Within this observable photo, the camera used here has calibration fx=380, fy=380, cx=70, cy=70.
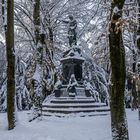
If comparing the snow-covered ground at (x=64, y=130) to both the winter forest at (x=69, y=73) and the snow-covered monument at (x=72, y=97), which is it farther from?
the snow-covered monument at (x=72, y=97)

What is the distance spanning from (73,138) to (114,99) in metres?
2.12

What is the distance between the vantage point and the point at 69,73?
61.6 feet

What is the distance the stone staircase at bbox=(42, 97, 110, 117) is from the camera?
16.1m

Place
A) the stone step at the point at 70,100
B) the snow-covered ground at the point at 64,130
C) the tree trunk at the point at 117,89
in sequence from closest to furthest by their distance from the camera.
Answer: the tree trunk at the point at 117,89, the snow-covered ground at the point at 64,130, the stone step at the point at 70,100

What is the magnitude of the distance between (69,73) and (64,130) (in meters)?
A: 7.02

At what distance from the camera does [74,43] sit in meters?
19.2

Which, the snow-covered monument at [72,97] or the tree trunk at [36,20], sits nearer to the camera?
the tree trunk at [36,20]

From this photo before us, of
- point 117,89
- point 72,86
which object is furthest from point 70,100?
point 117,89

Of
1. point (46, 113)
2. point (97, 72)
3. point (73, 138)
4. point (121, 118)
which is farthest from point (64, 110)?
point (97, 72)

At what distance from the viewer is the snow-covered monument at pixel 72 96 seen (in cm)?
1645

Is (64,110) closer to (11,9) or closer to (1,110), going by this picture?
(11,9)

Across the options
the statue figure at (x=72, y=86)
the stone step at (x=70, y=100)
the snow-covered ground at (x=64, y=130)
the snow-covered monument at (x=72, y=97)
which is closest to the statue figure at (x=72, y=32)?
the snow-covered monument at (x=72, y=97)

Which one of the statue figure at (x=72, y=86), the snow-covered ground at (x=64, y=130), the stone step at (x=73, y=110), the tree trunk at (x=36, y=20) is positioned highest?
the tree trunk at (x=36, y=20)

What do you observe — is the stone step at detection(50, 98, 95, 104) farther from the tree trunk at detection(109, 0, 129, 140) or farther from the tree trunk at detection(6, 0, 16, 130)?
the tree trunk at detection(109, 0, 129, 140)
